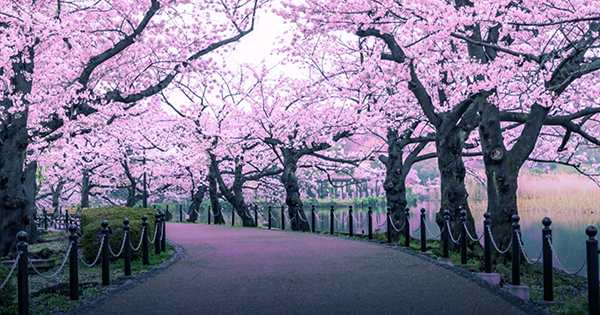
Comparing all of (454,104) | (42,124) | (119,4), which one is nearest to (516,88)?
(454,104)

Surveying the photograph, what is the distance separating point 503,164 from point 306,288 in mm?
6621

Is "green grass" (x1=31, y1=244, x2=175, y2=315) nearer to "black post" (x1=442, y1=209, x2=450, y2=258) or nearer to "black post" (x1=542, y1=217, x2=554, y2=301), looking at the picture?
"black post" (x1=442, y1=209, x2=450, y2=258)

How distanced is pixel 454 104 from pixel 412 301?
1093 centimetres

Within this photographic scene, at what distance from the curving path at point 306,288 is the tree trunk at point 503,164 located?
6.84 ft

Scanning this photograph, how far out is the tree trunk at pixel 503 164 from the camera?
50.5 feet

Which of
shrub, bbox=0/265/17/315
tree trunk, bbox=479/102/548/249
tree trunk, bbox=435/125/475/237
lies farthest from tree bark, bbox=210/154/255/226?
shrub, bbox=0/265/17/315

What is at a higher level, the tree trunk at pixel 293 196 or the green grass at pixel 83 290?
the tree trunk at pixel 293 196

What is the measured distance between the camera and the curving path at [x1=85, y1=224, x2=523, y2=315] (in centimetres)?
927

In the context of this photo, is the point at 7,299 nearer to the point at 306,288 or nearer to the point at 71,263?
the point at 71,263

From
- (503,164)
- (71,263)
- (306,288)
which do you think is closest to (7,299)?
(71,263)

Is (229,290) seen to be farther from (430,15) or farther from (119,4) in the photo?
(119,4)

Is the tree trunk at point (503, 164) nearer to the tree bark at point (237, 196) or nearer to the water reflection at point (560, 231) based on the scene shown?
the water reflection at point (560, 231)

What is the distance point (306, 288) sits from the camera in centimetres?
1103

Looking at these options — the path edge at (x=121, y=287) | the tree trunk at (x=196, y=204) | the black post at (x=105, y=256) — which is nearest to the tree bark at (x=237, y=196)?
the tree trunk at (x=196, y=204)
